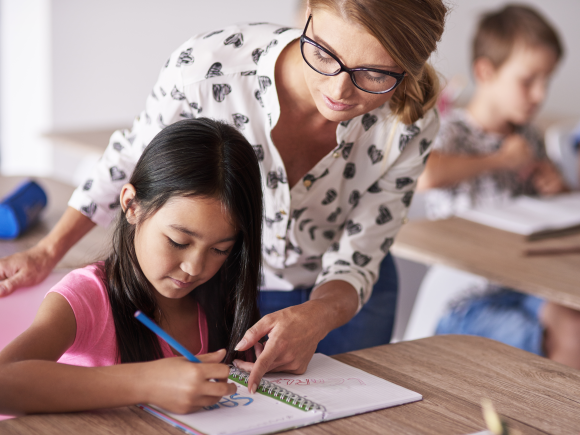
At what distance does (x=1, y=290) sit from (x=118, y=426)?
43 cm

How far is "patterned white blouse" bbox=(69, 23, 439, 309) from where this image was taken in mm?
1109

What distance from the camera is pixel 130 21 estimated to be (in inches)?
146

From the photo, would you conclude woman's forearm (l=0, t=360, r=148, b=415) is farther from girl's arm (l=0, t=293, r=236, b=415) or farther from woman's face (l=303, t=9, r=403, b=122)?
woman's face (l=303, t=9, r=403, b=122)

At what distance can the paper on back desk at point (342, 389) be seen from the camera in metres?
0.79

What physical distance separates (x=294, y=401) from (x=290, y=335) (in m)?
0.13

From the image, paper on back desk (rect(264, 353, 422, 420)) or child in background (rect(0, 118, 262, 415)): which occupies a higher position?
child in background (rect(0, 118, 262, 415))

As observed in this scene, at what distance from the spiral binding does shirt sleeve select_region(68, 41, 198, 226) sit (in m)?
0.45

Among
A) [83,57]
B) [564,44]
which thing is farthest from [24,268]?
[564,44]

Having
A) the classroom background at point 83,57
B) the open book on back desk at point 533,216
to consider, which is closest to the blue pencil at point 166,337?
the open book on back desk at point 533,216

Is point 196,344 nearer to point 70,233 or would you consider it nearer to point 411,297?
point 70,233

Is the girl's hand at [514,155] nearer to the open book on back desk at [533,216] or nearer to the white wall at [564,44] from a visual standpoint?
the open book on back desk at [533,216]

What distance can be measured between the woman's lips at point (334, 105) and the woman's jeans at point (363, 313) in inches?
18.4

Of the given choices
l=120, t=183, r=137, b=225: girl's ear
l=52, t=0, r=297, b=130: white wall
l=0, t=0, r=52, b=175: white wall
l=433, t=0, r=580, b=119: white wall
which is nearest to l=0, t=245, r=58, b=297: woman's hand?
l=120, t=183, r=137, b=225: girl's ear

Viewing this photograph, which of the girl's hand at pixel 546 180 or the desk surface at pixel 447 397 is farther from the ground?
the girl's hand at pixel 546 180
